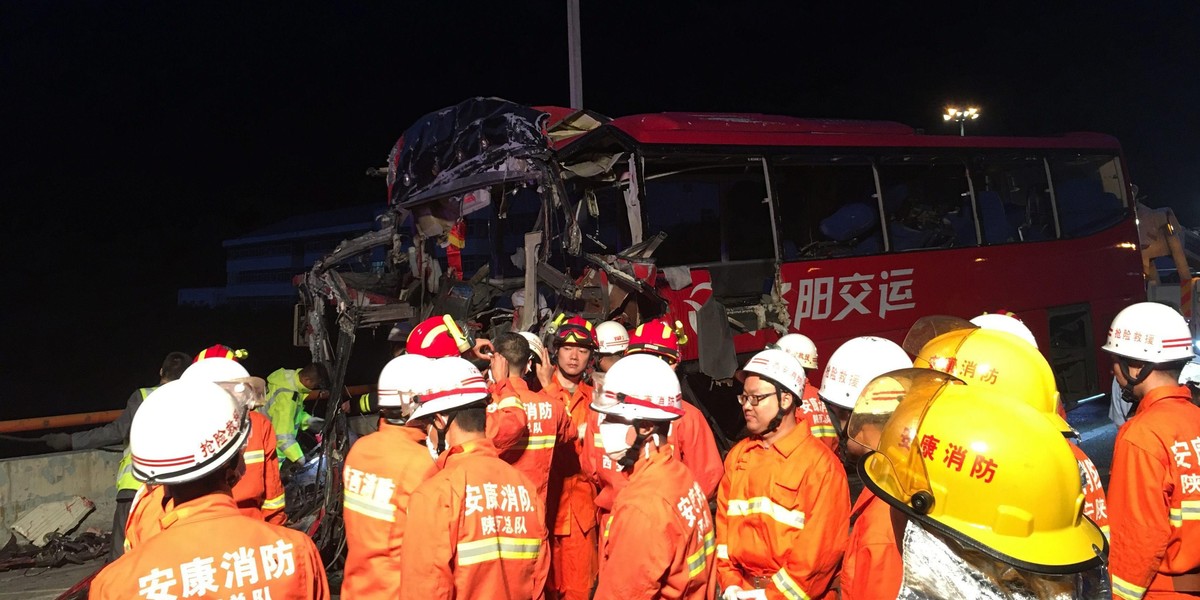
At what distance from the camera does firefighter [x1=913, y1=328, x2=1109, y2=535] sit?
2787 mm

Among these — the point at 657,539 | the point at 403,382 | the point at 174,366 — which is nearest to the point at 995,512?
the point at 657,539

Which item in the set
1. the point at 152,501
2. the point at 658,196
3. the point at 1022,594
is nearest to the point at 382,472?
the point at 152,501

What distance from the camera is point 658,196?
24.6ft

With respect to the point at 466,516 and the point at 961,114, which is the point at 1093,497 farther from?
the point at 961,114

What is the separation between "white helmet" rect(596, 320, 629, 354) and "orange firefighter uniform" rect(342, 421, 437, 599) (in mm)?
2870

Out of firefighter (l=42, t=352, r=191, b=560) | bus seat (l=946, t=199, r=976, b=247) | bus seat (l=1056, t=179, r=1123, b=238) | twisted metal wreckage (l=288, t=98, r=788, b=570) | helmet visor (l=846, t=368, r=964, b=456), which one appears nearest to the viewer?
helmet visor (l=846, t=368, r=964, b=456)

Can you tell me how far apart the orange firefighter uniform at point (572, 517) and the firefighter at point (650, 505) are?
2274 millimetres

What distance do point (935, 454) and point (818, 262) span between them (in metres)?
6.43

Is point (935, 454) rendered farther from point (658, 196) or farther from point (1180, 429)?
point (658, 196)

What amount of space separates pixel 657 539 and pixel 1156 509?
205 cm

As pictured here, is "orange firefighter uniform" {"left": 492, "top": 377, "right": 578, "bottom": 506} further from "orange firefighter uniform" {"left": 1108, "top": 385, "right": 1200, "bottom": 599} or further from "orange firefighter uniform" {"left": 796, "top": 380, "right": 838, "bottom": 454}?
"orange firefighter uniform" {"left": 1108, "top": 385, "right": 1200, "bottom": 599}

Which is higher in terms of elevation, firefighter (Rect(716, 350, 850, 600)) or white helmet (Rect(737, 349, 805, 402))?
white helmet (Rect(737, 349, 805, 402))

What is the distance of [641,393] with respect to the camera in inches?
117

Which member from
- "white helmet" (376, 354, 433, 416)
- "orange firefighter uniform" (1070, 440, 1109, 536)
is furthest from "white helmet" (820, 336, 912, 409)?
"white helmet" (376, 354, 433, 416)
